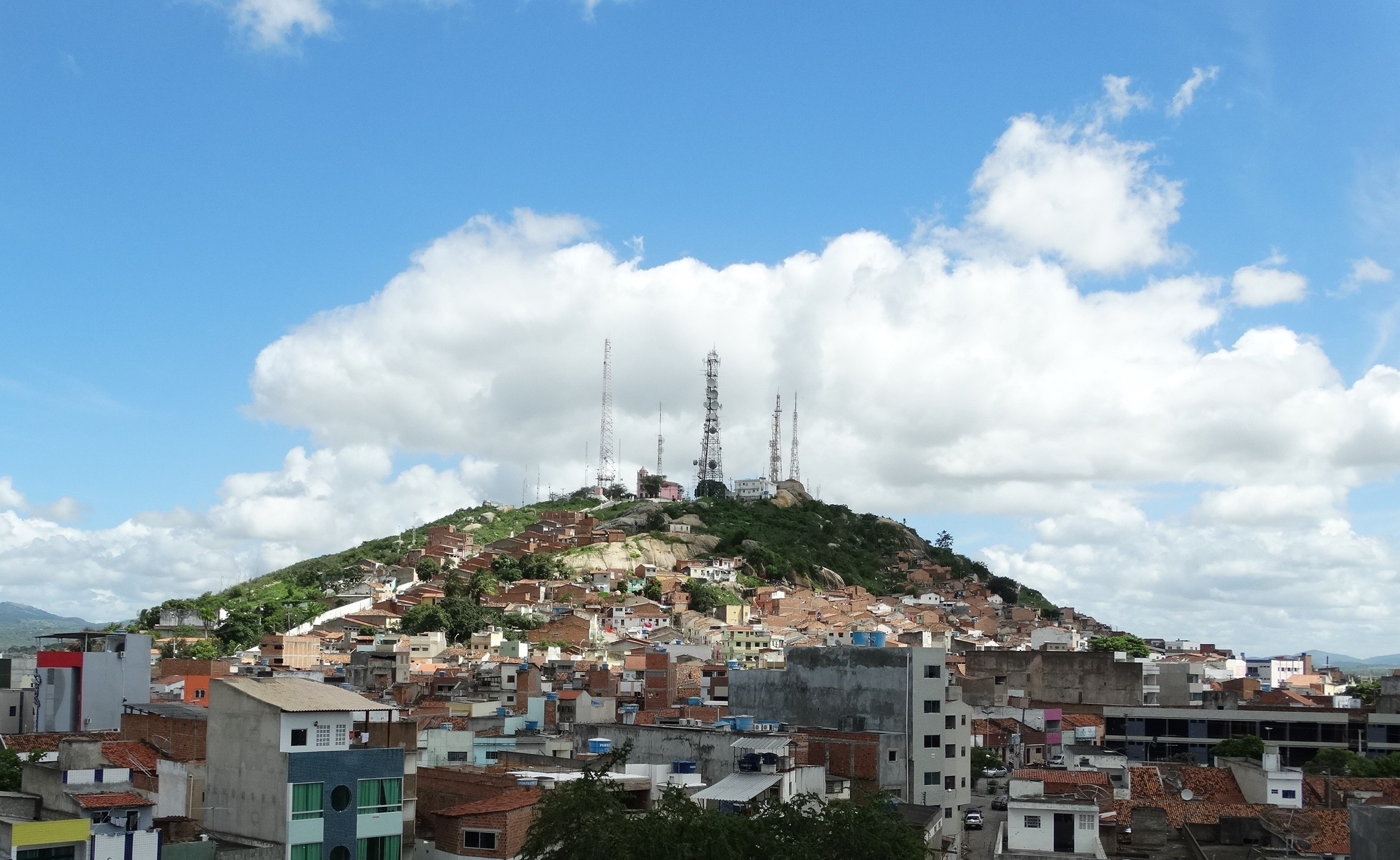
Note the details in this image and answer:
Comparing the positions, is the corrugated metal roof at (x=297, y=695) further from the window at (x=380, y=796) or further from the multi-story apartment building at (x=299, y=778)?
the window at (x=380, y=796)

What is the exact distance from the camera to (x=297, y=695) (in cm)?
2827

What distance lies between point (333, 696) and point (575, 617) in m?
66.9

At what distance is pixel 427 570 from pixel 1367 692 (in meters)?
74.6

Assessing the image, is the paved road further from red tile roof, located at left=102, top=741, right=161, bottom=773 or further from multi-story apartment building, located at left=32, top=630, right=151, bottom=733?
multi-story apartment building, located at left=32, top=630, right=151, bottom=733

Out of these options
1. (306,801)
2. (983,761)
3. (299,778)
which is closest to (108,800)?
(299,778)

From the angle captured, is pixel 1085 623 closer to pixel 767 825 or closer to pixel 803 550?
pixel 803 550

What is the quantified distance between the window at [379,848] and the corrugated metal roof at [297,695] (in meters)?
2.70

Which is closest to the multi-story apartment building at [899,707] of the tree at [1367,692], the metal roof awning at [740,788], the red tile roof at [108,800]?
the metal roof awning at [740,788]

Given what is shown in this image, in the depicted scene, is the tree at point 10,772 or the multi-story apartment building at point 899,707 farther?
the multi-story apartment building at point 899,707

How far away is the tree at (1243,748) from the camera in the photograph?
57625mm

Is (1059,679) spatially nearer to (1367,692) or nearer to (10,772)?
(1367,692)

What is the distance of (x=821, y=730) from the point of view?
41656mm

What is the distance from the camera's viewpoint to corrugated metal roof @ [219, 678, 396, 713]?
27453 mm

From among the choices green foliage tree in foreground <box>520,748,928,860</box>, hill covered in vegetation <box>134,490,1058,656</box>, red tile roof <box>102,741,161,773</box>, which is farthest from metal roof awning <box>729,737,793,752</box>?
hill covered in vegetation <box>134,490,1058,656</box>
